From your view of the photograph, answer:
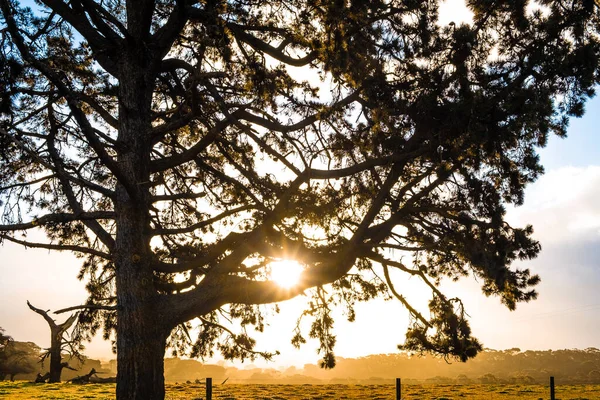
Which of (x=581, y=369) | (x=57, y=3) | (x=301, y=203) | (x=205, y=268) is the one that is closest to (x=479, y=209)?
(x=301, y=203)

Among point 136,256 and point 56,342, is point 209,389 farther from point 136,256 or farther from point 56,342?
point 136,256

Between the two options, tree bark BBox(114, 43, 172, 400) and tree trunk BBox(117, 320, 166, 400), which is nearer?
tree trunk BBox(117, 320, 166, 400)

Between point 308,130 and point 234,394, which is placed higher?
point 308,130

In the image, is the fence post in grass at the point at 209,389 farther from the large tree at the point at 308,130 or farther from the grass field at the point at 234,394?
the large tree at the point at 308,130

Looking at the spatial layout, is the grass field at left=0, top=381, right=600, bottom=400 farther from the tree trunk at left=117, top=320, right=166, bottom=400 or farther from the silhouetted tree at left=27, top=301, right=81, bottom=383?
the tree trunk at left=117, top=320, right=166, bottom=400

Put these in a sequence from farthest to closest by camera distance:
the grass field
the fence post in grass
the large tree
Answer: the grass field → the fence post in grass → the large tree

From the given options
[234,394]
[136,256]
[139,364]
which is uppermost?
[136,256]

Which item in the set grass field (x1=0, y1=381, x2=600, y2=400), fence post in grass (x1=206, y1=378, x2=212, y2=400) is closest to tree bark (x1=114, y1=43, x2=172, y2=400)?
fence post in grass (x1=206, y1=378, x2=212, y2=400)

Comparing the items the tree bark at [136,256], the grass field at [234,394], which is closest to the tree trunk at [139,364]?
the tree bark at [136,256]

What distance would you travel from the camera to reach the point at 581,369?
319 feet

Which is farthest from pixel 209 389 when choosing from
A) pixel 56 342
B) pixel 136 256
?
pixel 136 256

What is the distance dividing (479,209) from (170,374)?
111 m

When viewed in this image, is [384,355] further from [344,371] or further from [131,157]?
[131,157]

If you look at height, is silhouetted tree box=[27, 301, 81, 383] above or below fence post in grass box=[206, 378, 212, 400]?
above
